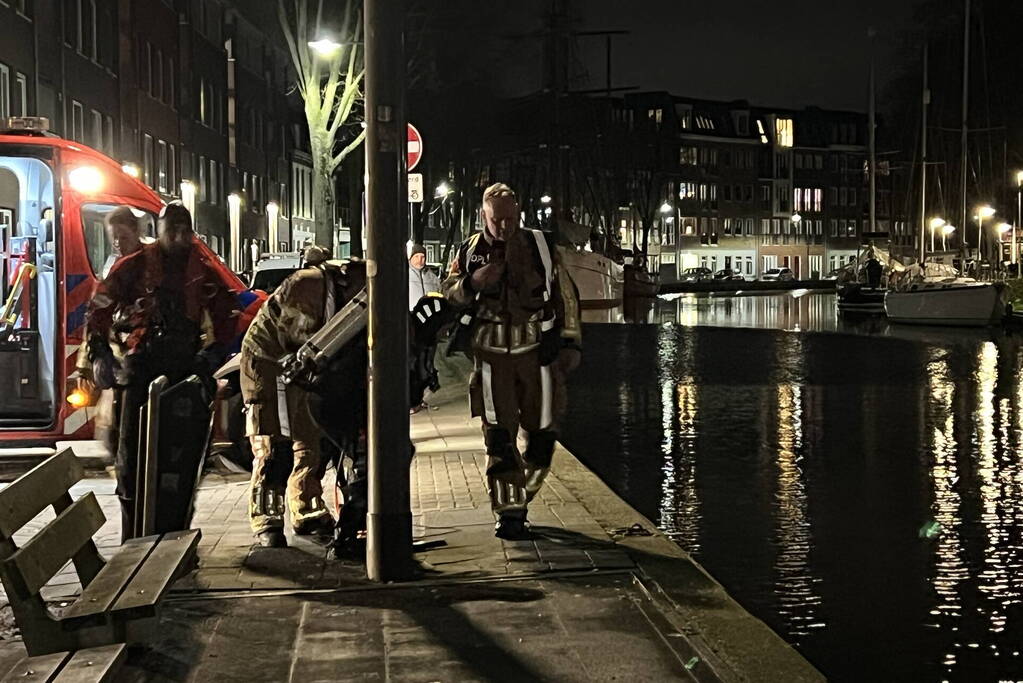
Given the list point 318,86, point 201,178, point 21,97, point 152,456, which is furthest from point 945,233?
point 152,456

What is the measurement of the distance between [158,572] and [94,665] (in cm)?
80

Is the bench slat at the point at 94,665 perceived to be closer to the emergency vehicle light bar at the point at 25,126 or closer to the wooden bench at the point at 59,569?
the wooden bench at the point at 59,569

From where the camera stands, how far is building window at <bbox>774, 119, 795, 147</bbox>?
A: 128000mm

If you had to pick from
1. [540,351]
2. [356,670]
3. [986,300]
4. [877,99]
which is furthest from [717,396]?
[877,99]

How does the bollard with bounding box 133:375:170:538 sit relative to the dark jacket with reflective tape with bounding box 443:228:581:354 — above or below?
below

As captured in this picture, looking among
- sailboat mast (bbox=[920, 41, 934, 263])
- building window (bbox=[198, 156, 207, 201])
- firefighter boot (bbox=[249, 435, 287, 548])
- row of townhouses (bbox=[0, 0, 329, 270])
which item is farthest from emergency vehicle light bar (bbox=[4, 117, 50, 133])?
building window (bbox=[198, 156, 207, 201])

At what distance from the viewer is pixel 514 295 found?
8.38 m

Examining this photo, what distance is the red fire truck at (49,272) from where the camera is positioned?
1123cm

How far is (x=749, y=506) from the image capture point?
33.9 feet

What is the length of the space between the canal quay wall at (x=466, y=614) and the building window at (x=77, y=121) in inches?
1199

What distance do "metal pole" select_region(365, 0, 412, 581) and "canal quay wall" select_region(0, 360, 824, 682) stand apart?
0.28 metres

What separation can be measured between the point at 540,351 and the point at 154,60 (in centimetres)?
4234

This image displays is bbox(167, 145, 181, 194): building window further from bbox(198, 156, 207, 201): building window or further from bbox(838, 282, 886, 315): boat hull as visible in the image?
bbox(838, 282, 886, 315): boat hull

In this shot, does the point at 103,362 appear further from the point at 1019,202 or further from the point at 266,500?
the point at 1019,202
